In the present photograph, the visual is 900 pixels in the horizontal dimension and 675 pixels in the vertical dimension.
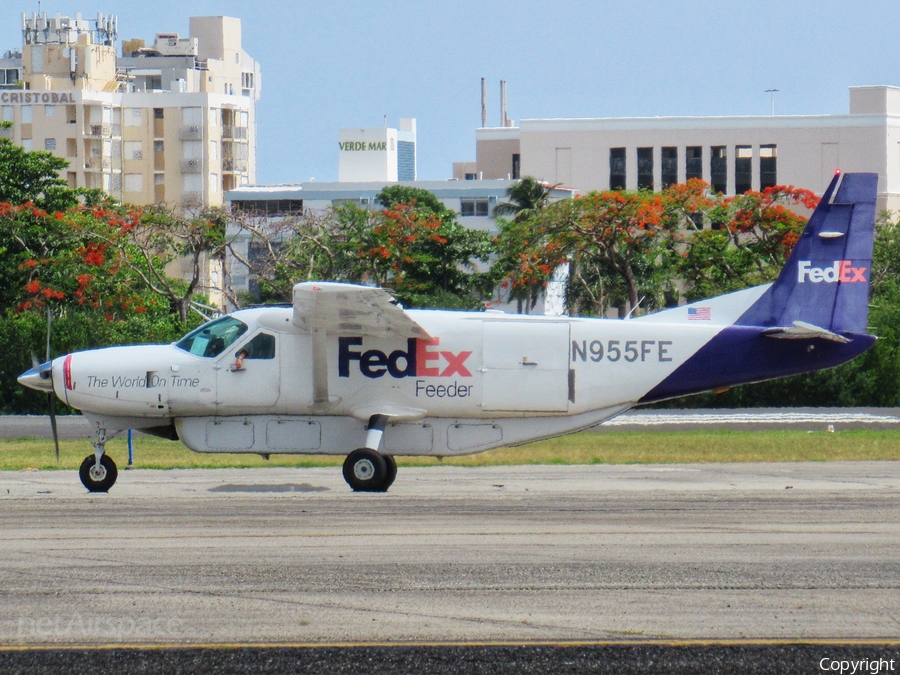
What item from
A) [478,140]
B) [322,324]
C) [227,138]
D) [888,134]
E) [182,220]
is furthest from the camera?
[227,138]

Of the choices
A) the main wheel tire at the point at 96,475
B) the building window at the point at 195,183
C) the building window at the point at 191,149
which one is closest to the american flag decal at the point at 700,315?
the main wheel tire at the point at 96,475

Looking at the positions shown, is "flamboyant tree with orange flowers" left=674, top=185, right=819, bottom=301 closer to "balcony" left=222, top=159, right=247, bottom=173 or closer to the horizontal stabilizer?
the horizontal stabilizer

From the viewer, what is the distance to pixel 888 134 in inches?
3482

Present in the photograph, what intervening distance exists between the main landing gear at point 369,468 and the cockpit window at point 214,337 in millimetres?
2249

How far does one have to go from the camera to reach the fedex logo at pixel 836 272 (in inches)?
654

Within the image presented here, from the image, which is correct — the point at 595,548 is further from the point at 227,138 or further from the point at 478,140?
the point at 227,138

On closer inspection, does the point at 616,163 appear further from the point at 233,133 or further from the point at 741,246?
the point at 741,246

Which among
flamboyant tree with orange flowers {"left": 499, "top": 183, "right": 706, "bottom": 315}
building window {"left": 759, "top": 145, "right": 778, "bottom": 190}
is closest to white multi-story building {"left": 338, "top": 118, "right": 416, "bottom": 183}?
building window {"left": 759, "top": 145, "right": 778, "bottom": 190}

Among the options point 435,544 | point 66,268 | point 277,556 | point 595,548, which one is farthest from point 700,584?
point 66,268

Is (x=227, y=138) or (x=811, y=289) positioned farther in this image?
(x=227, y=138)

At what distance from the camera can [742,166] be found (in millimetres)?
91750

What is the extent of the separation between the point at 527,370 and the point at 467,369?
0.77 m

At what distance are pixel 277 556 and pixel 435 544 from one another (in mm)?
1518

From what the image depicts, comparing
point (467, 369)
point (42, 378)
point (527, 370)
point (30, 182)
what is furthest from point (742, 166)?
point (42, 378)
